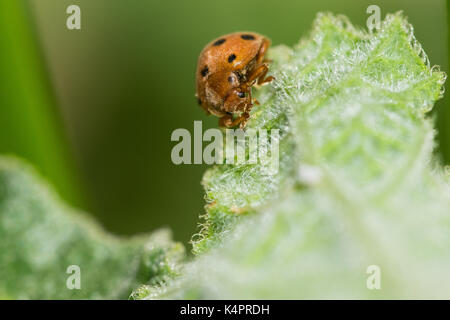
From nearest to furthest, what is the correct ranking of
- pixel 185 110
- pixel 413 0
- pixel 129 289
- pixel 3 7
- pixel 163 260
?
pixel 163 260 → pixel 129 289 → pixel 3 7 → pixel 413 0 → pixel 185 110

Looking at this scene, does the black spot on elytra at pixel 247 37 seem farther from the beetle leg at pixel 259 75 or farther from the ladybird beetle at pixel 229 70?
the beetle leg at pixel 259 75

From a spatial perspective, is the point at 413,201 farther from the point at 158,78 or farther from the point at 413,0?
the point at 158,78

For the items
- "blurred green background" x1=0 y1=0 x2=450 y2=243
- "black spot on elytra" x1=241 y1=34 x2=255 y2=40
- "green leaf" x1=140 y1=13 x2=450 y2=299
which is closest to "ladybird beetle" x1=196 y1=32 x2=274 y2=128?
"black spot on elytra" x1=241 y1=34 x2=255 y2=40

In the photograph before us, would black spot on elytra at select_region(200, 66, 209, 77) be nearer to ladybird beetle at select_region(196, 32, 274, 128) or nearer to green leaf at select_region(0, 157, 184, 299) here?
ladybird beetle at select_region(196, 32, 274, 128)

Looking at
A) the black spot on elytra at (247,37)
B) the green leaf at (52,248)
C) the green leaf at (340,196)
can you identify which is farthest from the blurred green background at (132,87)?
the green leaf at (340,196)

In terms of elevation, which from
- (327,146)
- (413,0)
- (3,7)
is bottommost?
(327,146)

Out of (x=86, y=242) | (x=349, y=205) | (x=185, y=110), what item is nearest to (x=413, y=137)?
(x=349, y=205)
